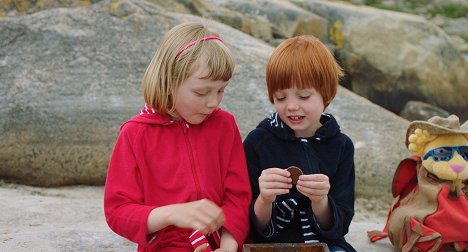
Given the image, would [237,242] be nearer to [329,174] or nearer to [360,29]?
[329,174]

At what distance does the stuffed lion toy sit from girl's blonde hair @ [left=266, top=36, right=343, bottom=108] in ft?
2.04

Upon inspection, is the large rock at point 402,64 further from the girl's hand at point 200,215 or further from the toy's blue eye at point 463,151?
the girl's hand at point 200,215

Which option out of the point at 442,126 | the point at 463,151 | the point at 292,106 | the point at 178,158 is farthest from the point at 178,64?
the point at 463,151

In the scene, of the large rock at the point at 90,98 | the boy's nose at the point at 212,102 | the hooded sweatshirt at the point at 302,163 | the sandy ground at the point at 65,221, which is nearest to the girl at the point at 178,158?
the boy's nose at the point at 212,102

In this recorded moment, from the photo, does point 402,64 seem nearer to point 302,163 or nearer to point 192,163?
point 302,163

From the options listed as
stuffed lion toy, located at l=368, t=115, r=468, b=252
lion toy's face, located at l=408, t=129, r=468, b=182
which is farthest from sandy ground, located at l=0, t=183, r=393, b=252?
lion toy's face, located at l=408, t=129, r=468, b=182

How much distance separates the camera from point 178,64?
10.8 ft

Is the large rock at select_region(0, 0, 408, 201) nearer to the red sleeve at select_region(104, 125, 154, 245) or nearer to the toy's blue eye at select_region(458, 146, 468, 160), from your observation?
the toy's blue eye at select_region(458, 146, 468, 160)

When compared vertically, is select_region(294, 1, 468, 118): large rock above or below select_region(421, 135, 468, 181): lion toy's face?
below

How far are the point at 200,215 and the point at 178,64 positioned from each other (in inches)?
27.5

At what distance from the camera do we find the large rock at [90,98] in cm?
Answer: 580

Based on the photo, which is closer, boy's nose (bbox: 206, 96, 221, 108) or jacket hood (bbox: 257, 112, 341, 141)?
boy's nose (bbox: 206, 96, 221, 108)

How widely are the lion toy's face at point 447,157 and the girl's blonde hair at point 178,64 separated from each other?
115 centimetres

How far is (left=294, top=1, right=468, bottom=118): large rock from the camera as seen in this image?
8820mm
